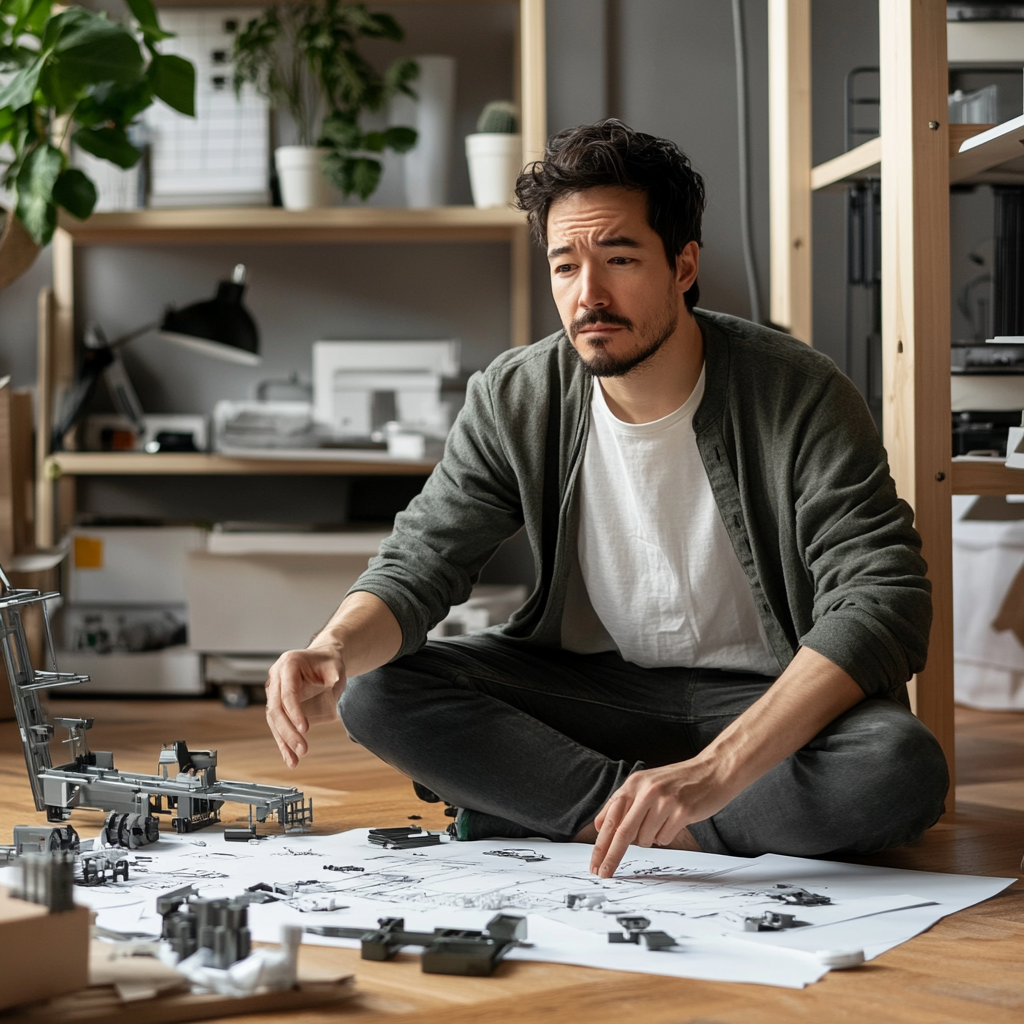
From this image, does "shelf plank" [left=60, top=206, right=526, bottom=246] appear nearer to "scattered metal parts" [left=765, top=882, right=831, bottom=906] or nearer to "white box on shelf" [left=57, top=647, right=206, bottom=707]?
"white box on shelf" [left=57, top=647, right=206, bottom=707]

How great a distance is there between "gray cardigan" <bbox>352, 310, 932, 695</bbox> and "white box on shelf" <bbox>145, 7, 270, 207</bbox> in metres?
1.29

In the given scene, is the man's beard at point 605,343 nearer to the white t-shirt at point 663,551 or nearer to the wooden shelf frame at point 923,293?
the white t-shirt at point 663,551

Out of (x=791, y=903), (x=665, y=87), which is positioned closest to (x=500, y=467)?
(x=791, y=903)

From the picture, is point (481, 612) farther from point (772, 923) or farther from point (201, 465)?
point (772, 923)

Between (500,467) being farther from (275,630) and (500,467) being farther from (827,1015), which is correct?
(275,630)

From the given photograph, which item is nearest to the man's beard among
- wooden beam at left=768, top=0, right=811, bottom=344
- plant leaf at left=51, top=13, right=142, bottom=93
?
wooden beam at left=768, top=0, right=811, bottom=344

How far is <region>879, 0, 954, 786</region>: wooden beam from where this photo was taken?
159 centimetres

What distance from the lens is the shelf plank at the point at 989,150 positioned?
1486 mm

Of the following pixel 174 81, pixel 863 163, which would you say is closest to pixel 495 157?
pixel 174 81

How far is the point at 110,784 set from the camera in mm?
1432

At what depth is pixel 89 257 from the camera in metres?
2.84

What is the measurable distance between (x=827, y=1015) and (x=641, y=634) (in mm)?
625

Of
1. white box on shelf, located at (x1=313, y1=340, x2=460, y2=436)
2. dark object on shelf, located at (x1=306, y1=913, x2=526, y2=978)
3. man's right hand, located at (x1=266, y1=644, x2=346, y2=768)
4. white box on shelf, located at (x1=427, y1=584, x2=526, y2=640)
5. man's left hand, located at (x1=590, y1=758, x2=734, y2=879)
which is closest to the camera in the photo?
dark object on shelf, located at (x1=306, y1=913, x2=526, y2=978)

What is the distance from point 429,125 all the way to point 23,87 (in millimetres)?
792
